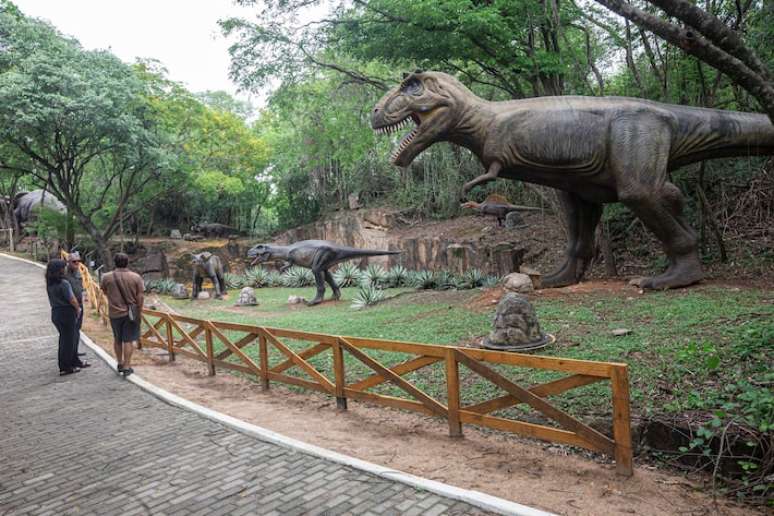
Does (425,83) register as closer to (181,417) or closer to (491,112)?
(491,112)

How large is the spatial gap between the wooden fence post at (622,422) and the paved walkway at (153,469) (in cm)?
115

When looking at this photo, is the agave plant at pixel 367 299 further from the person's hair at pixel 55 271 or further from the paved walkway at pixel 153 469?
the person's hair at pixel 55 271

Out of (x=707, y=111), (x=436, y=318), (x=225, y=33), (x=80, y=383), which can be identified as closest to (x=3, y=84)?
(x=225, y=33)

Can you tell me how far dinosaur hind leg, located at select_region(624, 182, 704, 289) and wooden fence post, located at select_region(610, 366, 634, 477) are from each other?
431 cm

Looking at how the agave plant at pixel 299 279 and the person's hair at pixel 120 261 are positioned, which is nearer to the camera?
the person's hair at pixel 120 261

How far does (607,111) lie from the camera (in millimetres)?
7312

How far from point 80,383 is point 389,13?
313 inches

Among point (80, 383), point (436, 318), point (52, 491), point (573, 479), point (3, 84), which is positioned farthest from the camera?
point (3, 84)

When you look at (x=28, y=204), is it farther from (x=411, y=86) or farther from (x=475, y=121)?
(x=475, y=121)

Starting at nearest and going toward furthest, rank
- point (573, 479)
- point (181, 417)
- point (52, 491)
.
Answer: point (573, 479) < point (52, 491) < point (181, 417)

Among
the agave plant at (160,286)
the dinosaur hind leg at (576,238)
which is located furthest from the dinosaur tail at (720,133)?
the agave plant at (160,286)

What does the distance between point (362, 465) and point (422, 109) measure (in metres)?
5.26

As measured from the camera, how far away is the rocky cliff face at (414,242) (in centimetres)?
1357

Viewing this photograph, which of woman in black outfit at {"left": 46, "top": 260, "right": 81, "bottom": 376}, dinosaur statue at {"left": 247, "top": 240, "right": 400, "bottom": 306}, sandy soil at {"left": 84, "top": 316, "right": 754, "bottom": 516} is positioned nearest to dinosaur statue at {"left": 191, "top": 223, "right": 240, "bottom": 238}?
dinosaur statue at {"left": 247, "top": 240, "right": 400, "bottom": 306}
